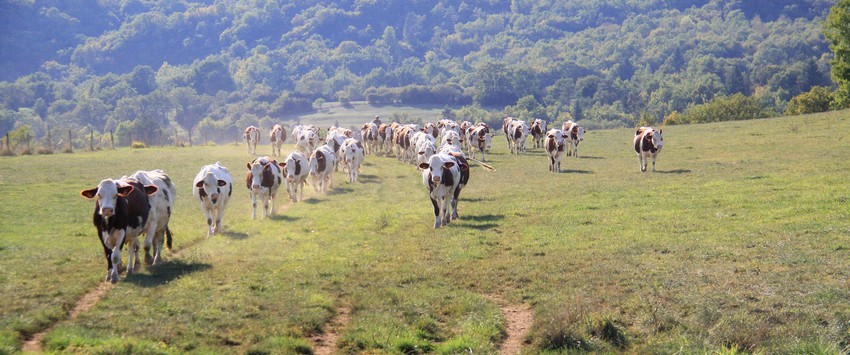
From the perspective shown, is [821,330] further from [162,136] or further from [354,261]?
[162,136]

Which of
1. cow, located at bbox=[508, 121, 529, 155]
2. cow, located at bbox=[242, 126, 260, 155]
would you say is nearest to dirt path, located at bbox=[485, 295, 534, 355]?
cow, located at bbox=[508, 121, 529, 155]

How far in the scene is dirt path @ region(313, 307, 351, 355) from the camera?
1155 cm

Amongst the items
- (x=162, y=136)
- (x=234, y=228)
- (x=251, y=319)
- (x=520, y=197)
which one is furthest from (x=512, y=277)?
(x=162, y=136)

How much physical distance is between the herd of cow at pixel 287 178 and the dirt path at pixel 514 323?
272 inches

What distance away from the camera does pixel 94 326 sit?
1166cm

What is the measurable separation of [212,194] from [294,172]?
9.79 meters

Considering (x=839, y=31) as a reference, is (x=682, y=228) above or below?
below

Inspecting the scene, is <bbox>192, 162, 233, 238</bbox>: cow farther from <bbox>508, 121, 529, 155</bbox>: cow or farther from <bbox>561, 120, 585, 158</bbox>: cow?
<bbox>508, 121, 529, 155</bbox>: cow

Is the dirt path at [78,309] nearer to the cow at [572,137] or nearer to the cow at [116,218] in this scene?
the cow at [116,218]

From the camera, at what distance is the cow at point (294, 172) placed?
102 feet

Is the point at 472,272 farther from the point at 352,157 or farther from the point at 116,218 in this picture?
the point at 352,157

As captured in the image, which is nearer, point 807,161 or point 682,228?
point 682,228

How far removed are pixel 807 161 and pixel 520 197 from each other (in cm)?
1379

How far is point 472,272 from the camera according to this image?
53.4 feet
